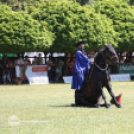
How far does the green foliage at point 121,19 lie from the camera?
32219 mm

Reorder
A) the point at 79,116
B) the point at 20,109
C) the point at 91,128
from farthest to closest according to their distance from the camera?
the point at 20,109, the point at 79,116, the point at 91,128

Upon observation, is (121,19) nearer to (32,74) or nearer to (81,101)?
(32,74)

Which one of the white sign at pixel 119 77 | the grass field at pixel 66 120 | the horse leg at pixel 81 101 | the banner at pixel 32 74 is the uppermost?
the grass field at pixel 66 120

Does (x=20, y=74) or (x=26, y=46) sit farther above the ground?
(x=26, y=46)

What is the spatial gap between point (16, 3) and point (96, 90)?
110 ft

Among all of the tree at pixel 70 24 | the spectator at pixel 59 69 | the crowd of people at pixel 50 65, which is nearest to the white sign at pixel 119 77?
the tree at pixel 70 24

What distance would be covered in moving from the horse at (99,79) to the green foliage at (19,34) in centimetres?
1486

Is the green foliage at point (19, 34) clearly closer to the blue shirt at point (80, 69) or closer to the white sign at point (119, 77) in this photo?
the white sign at point (119, 77)

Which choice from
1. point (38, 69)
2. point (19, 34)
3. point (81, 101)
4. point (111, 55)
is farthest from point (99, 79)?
point (38, 69)

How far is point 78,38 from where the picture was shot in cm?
2959

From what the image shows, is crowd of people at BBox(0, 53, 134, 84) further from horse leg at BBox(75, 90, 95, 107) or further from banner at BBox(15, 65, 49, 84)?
horse leg at BBox(75, 90, 95, 107)

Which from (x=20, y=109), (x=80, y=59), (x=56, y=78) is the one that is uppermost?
(x=80, y=59)

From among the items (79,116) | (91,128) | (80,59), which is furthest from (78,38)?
(91,128)

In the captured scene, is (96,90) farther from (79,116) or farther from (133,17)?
(133,17)
